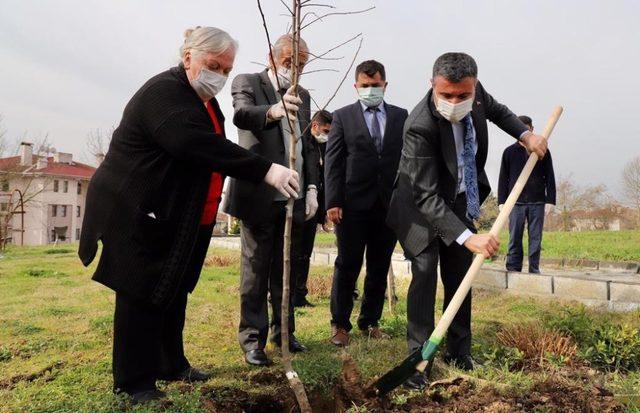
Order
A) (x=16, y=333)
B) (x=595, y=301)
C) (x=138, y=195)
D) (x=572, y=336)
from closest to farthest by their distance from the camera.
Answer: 1. (x=138, y=195)
2. (x=572, y=336)
3. (x=16, y=333)
4. (x=595, y=301)

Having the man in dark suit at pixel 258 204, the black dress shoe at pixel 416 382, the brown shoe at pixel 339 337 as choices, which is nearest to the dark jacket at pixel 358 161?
the man in dark suit at pixel 258 204

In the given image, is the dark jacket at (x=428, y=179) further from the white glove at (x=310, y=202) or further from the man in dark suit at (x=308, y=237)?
the man in dark suit at (x=308, y=237)

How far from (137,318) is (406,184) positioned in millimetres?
1857

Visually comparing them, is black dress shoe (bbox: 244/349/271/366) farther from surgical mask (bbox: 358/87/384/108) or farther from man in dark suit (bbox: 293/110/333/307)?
surgical mask (bbox: 358/87/384/108)

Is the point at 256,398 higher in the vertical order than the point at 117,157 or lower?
lower

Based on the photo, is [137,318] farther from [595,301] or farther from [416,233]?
[595,301]

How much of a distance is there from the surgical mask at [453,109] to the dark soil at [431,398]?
1.59 m

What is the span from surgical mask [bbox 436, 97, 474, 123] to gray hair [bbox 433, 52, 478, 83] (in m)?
0.14

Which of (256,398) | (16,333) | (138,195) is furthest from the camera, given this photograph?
(16,333)

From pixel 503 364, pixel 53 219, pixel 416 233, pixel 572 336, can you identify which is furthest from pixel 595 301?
pixel 53 219

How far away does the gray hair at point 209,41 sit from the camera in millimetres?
2686

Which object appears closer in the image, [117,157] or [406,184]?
[117,157]

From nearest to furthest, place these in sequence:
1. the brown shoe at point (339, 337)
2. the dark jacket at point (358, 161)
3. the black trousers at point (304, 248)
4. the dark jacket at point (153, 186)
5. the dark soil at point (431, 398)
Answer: the dark soil at point (431, 398) < the dark jacket at point (153, 186) < the brown shoe at point (339, 337) < the dark jacket at point (358, 161) < the black trousers at point (304, 248)

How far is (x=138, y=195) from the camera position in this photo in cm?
256
